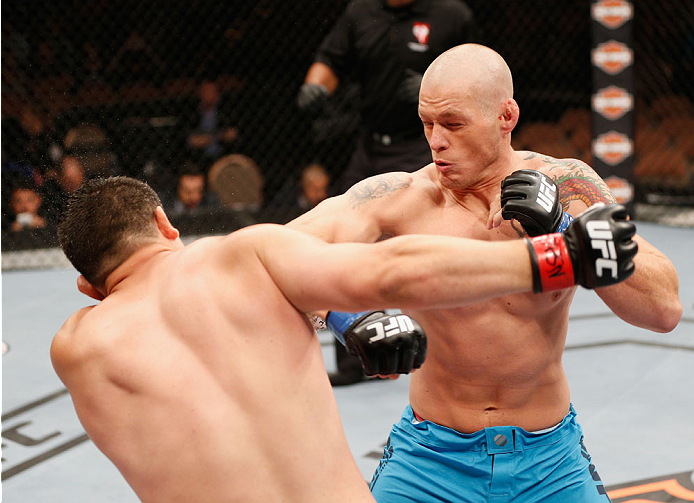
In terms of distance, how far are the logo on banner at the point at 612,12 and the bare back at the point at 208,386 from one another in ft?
18.6

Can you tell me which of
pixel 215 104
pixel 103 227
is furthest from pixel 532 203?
pixel 215 104

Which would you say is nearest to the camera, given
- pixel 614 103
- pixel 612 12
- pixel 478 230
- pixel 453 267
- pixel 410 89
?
pixel 453 267

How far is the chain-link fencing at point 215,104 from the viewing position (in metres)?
6.48

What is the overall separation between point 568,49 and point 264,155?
2.91 meters

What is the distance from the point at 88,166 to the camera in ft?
20.2

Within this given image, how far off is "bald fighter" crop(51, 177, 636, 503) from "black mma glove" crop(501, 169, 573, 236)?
13.1 inches

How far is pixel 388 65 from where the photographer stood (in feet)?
13.3

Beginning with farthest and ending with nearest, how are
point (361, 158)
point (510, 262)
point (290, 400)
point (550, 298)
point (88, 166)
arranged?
point (88, 166) < point (361, 158) < point (550, 298) < point (290, 400) < point (510, 262)

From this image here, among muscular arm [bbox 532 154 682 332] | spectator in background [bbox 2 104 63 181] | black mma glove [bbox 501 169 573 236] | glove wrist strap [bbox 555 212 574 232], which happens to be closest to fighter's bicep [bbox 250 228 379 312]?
black mma glove [bbox 501 169 573 236]

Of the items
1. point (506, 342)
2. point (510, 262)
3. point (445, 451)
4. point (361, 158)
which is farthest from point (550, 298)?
point (361, 158)

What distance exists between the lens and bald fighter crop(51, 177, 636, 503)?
4.20 ft

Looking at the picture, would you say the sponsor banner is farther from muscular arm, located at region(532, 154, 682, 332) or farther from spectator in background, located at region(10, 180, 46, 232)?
muscular arm, located at region(532, 154, 682, 332)

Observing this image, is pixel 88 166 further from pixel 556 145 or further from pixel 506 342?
pixel 506 342

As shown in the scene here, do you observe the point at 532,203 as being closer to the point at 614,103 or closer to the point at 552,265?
the point at 552,265
